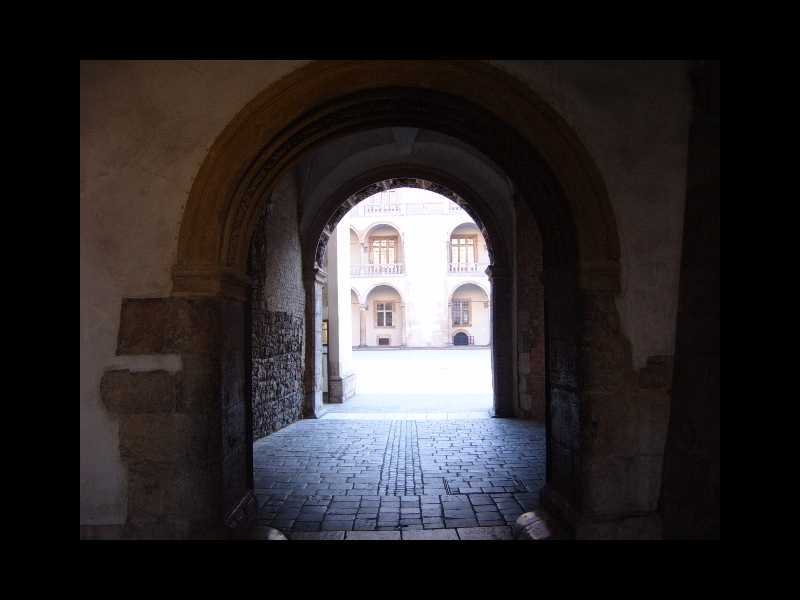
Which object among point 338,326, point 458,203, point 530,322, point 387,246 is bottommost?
point 338,326

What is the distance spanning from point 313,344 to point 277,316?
1546 millimetres

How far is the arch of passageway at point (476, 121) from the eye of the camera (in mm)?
2721

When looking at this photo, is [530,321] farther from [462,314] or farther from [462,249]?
[462,314]

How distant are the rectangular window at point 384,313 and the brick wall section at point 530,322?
24.2 m

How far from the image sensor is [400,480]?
4.12 metres

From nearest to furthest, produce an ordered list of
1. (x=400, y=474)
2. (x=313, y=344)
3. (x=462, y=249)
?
(x=400, y=474) < (x=313, y=344) < (x=462, y=249)

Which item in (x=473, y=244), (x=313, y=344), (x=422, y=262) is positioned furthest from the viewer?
(x=473, y=244)

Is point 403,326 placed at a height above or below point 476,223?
below

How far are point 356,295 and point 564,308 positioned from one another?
27846mm

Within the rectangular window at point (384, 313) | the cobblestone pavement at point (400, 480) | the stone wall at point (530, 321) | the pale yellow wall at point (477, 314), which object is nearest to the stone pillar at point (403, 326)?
the rectangular window at point (384, 313)

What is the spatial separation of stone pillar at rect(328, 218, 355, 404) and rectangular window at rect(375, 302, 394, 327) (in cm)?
2062

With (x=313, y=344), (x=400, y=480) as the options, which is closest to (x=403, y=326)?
(x=313, y=344)

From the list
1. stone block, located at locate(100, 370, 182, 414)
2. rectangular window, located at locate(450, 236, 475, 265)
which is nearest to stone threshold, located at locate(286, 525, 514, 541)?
stone block, located at locate(100, 370, 182, 414)
